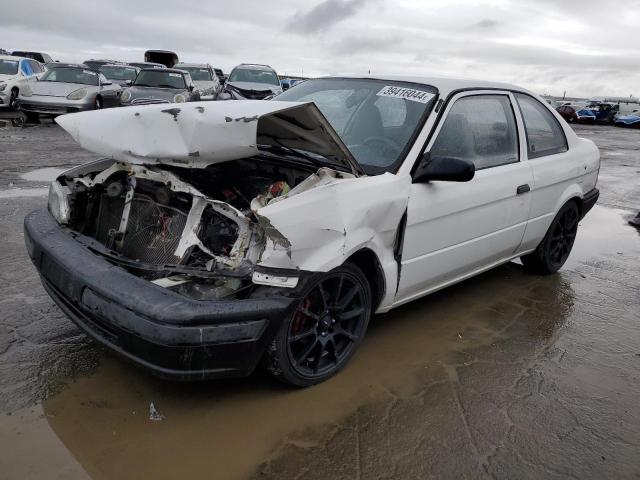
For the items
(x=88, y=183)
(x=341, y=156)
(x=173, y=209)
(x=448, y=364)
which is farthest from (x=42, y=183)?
(x=448, y=364)

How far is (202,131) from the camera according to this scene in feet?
8.75

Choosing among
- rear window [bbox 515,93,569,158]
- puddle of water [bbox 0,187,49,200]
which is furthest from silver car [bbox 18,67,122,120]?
rear window [bbox 515,93,569,158]

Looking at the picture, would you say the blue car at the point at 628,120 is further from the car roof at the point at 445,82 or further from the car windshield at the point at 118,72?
the car roof at the point at 445,82

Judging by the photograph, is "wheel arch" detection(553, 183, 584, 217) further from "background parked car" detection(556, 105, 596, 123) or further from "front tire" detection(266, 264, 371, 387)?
"background parked car" detection(556, 105, 596, 123)

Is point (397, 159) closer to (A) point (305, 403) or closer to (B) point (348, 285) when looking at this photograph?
(B) point (348, 285)

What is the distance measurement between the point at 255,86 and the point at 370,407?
46.7 feet

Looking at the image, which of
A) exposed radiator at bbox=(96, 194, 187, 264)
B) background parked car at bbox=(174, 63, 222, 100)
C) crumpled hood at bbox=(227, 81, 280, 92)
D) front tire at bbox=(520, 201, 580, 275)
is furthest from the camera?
background parked car at bbox=(174, 63, 222, 100)

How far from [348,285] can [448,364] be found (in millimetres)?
901

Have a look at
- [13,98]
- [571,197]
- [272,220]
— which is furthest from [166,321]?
[13,98]

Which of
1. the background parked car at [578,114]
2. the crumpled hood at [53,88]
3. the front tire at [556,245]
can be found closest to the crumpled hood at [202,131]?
the front tire at [556,245]

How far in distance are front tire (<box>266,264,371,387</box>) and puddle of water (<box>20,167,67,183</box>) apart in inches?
230

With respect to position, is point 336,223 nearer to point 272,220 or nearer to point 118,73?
point 272,220

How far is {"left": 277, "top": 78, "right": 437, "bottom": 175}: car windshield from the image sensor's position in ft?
11.0

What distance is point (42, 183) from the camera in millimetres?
7273
